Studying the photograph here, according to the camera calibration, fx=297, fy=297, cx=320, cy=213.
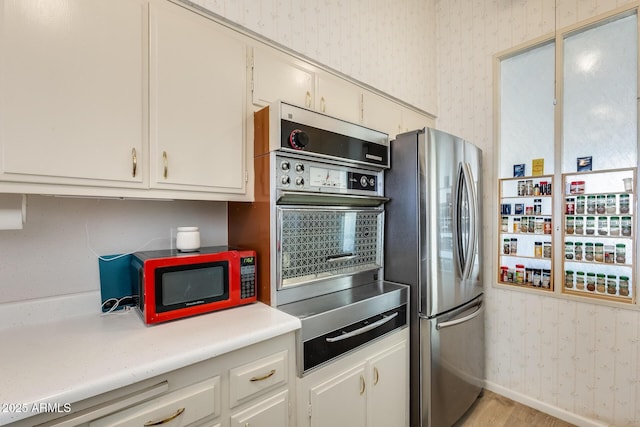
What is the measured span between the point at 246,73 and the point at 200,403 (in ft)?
4.53

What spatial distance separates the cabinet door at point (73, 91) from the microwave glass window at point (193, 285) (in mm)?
402

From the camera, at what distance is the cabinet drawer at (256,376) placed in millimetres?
1026

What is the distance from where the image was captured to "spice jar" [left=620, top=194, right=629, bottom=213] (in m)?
1.78

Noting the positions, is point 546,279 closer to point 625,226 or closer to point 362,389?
point 625,226

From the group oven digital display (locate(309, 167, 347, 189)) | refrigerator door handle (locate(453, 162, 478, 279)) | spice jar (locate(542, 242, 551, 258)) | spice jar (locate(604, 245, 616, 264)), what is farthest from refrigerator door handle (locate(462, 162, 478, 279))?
oven digital display (locate(309, 167, 347, 189))

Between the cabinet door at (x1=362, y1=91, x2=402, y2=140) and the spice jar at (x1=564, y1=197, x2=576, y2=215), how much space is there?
1.22 meters

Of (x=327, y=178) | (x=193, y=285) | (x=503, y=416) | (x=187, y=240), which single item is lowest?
(x=503, y=416)

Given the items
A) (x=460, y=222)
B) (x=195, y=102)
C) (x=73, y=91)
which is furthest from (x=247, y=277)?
(x=460, y=222)

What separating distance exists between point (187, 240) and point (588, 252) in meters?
2.41

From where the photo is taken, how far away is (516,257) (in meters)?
2.22

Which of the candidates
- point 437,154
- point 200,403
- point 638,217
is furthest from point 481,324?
point 200,403

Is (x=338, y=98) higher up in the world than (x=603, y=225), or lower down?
higher up

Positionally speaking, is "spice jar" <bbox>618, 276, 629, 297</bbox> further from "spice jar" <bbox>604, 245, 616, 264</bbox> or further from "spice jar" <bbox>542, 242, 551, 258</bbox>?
"spice jar" <bbox>542, 242, 551, 258</bbox>

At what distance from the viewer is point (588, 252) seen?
6.28 ft
